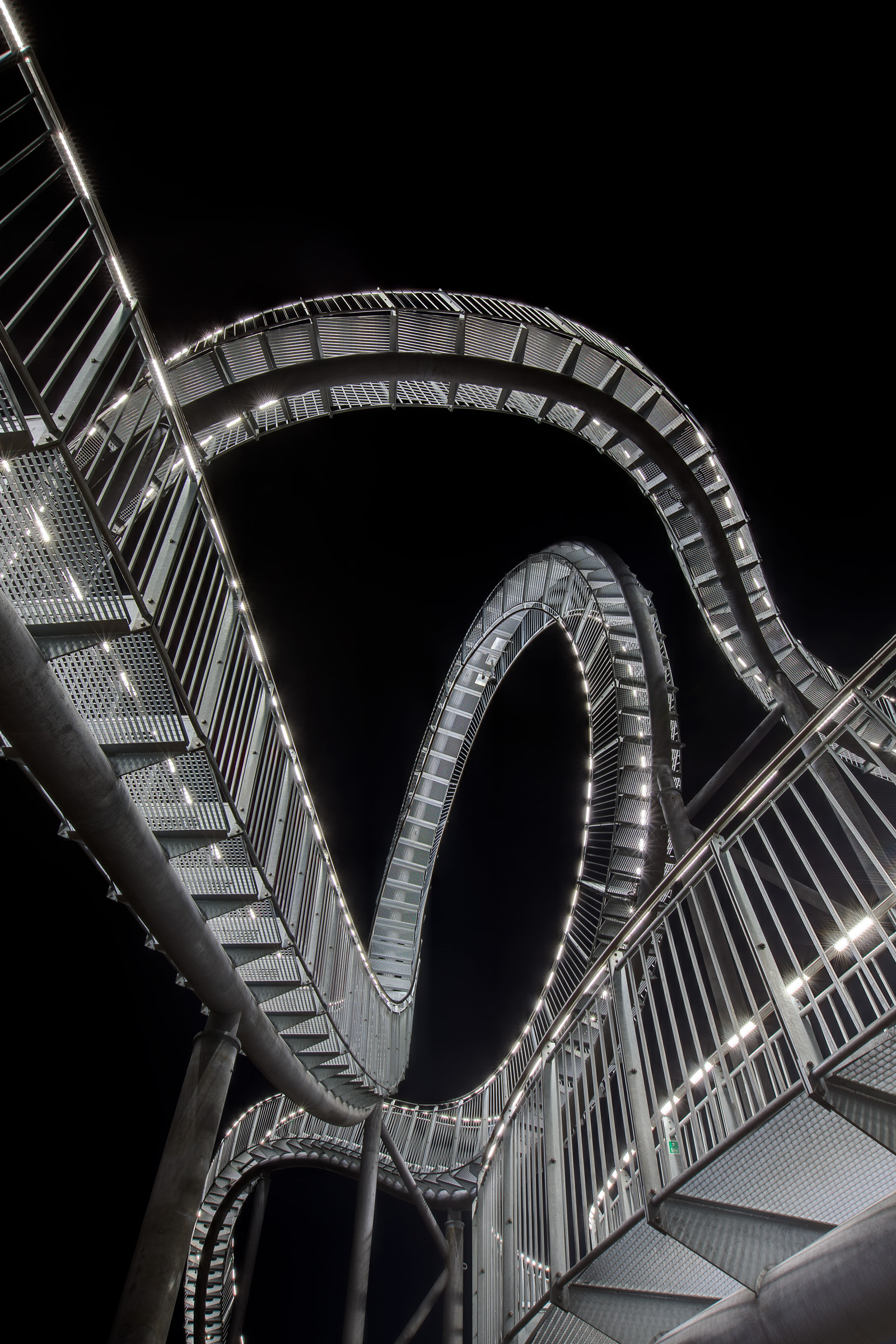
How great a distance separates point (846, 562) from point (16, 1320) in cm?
2222

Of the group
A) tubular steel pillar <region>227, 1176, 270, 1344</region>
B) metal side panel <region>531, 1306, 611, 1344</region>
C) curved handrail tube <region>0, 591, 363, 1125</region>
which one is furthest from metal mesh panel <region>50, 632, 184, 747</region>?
tubular steel pillar <region>227, 1176, 270, 1344</region>

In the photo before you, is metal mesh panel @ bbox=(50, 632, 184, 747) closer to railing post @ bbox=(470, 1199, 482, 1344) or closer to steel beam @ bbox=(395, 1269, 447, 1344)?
railing post @ bbox=(470, 1199, 482, 1344)

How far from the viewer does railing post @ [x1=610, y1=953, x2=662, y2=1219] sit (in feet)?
10.5

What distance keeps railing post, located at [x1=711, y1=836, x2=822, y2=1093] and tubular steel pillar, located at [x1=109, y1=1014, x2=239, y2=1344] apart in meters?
3.82

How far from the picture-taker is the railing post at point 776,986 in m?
2.67

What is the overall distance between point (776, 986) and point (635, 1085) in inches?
41.6

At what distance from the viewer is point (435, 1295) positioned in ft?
40.1

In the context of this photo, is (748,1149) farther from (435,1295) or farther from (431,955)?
(431,955)

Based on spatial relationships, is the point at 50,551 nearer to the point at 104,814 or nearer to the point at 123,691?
the point at 123,691

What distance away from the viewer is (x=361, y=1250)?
8133mm

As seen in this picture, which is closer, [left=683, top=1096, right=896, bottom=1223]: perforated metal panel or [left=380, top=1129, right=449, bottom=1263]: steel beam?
[left=683, top=1096, right=896, bottom=1223]: perforated metal panel

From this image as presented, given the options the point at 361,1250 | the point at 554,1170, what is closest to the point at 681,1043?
the point at 554,1170

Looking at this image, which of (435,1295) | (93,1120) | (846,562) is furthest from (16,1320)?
(846,562)

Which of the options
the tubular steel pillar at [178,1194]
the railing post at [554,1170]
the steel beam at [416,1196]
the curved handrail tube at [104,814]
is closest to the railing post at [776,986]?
the railing post at [554,1170]
